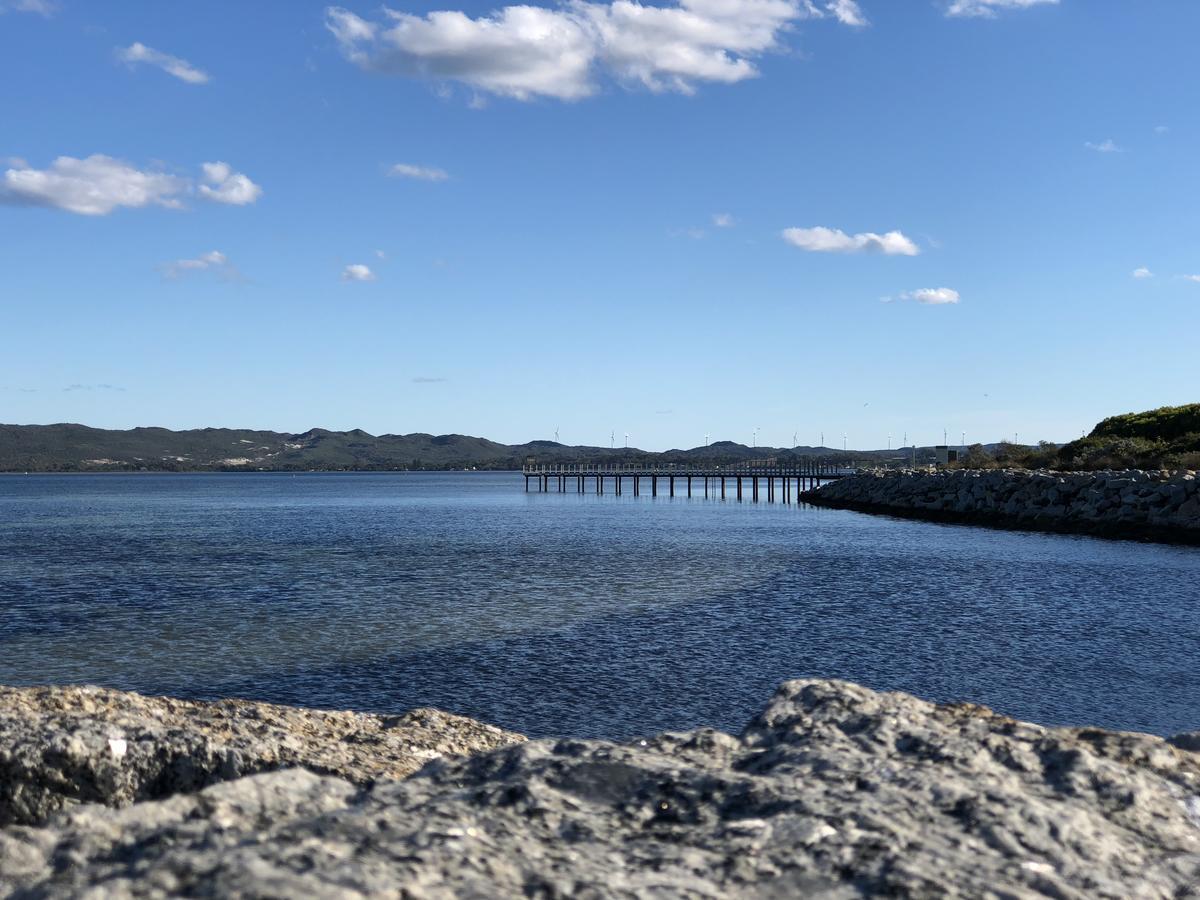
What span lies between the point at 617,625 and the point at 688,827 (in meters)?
23.3

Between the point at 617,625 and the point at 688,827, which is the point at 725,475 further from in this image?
the point at 688,827

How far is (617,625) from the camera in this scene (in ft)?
87.4

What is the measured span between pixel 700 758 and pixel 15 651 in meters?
23.7

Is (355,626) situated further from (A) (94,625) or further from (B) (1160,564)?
(B) (1160,564)

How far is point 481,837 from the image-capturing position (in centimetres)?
329

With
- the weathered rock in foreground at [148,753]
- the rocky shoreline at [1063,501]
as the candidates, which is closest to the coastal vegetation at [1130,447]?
the rocky shoreline at [1063,501]

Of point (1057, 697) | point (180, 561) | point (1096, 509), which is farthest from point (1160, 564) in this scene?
point (180, 561)

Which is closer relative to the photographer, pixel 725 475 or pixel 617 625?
pixel 617 625

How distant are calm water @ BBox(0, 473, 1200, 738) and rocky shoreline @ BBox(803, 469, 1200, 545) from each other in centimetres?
284

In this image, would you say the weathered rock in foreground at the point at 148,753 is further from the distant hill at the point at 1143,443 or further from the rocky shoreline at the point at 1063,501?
the distant hill at the point at 1143,443

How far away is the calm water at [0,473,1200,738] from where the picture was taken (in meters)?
18.5

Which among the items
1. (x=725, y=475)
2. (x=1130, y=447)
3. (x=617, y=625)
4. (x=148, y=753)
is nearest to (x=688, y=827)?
(x=148, y=753)

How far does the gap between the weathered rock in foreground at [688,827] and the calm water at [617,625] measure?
38.4ft

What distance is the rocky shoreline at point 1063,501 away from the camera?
48938mm
